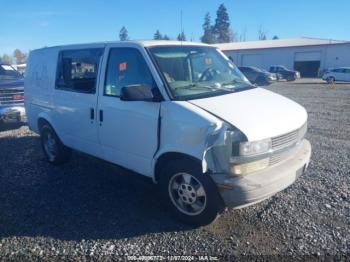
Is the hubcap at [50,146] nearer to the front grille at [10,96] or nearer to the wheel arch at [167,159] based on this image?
the wheel arch at [167,159]

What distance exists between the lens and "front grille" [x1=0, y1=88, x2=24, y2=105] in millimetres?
8721

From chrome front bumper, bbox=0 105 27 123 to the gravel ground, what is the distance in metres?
3.30

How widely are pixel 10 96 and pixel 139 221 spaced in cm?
680

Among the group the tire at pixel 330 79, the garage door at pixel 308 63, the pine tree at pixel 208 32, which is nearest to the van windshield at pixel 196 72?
the tire at pixel 330 79

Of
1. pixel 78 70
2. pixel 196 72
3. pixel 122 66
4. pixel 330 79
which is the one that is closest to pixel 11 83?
pixel 78 70

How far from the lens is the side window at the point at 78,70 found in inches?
180

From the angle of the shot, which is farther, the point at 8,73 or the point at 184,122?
the point at 8,73

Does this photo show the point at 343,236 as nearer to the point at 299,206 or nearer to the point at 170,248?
the point at 299,206

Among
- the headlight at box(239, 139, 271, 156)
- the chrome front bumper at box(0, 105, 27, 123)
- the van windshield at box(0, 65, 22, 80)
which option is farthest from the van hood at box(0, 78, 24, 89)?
the headlight at box(239, 139, 271, 156)

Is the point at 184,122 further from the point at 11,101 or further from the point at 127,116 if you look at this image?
the point at 11,101

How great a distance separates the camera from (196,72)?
425cm

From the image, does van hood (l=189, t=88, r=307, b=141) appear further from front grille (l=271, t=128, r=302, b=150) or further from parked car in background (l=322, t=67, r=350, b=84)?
parked car in background (l=322, t=67, r=350, b=84)

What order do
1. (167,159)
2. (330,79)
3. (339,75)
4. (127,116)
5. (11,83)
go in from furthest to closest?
1. (330,79)
2. (339,75)
3. (11,83)
4. (127,116)
5. (167,159)

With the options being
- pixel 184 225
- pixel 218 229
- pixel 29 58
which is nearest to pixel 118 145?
pixel 184 225
